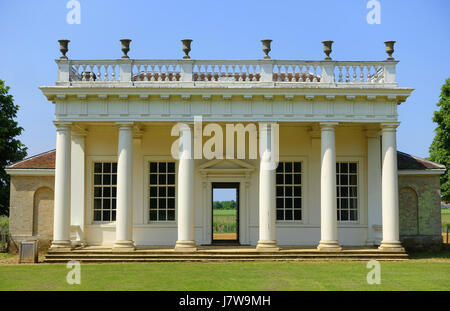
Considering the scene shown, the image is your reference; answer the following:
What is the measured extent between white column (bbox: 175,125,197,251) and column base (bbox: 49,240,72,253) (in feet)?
13.1

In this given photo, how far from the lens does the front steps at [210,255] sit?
61.9ft

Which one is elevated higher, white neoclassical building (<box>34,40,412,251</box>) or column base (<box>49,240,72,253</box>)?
white neoclassical building (<box>34,40,412,251</box>)

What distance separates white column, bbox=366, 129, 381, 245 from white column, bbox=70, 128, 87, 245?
1197cm

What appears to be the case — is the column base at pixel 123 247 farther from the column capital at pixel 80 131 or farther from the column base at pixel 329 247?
the column base at pixel 329 247

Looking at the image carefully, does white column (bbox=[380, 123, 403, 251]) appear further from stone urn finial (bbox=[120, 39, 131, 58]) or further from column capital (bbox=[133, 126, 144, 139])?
stone urn finial (bbox=[120, 39, 131, 58])

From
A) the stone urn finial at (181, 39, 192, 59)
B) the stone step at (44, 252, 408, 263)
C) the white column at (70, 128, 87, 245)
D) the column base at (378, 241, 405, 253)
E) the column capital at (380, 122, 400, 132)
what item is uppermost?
the stone urn finial at (181, 39, 192, 59)

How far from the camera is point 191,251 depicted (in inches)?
755

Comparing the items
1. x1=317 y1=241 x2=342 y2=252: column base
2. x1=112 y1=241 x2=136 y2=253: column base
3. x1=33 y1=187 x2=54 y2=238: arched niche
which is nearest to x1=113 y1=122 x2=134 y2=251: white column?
x1=112 y1=241 x2=136 y2=253: column base

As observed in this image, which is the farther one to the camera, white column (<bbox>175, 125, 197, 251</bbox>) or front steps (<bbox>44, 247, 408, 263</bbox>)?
white column (<bbox>175, 125, 197, 251</bbox>)

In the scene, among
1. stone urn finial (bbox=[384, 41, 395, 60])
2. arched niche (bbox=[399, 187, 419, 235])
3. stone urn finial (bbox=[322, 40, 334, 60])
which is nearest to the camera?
stone urn finial (bbox=[322, 40, 334, 60])

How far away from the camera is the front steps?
18859 mm

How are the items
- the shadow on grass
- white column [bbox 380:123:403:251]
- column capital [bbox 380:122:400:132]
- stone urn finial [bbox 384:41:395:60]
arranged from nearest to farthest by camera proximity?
white column [bbox 380:123:403:251] < column capital [bbox 380:122:400:132] < stone urn finial [bbox 384:41:395:60] < the shadow on grass

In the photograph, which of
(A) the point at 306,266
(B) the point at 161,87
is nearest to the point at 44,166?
(B) the point at 161,87

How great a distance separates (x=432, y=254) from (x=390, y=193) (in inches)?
170
